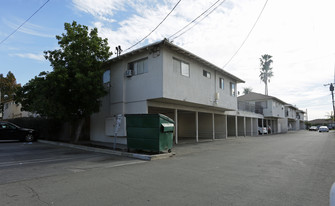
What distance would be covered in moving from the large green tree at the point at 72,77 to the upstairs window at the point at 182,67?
4.53 metres

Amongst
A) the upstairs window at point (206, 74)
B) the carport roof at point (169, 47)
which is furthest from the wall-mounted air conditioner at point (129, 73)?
the upstairs window at point (206, 74)

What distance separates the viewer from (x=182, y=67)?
1487 cm

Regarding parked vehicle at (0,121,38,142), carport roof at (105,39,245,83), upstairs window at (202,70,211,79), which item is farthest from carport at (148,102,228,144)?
parked vehicle at (0,121,38,142)

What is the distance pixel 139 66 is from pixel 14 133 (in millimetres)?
10479

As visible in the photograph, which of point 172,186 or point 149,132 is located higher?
point 149,132

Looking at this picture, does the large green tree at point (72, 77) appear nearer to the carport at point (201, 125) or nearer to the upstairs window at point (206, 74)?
the upstairs window at point (206, 74)

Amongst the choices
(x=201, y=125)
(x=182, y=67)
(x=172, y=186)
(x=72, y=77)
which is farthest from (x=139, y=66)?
(x=201, y=125)

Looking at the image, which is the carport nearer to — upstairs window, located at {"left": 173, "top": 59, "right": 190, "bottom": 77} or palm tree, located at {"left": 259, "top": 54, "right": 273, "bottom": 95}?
upstairs window, located at {"left": 173, "top": 59, "right": 190, "bottom": 77}

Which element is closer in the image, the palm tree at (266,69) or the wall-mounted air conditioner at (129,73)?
the wall-mounted air conditioner at (129,73)

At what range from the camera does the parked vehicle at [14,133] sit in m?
15.7

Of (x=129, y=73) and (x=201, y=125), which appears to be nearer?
(x=129, y=73)

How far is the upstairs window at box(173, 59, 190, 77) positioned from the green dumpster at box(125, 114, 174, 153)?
4817mm

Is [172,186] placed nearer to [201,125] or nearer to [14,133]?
[14,133]

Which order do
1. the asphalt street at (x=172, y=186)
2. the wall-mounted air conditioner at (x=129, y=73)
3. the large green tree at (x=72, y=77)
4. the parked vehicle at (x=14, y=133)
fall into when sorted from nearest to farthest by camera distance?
1. the asphalt street at (x=172, y=186)
2. the large green tree at (x=72, y=77)
3. the wall-mounted air conditioner at (x=129, y=73)
4. the parked vehicle at (x=14, y=133)
